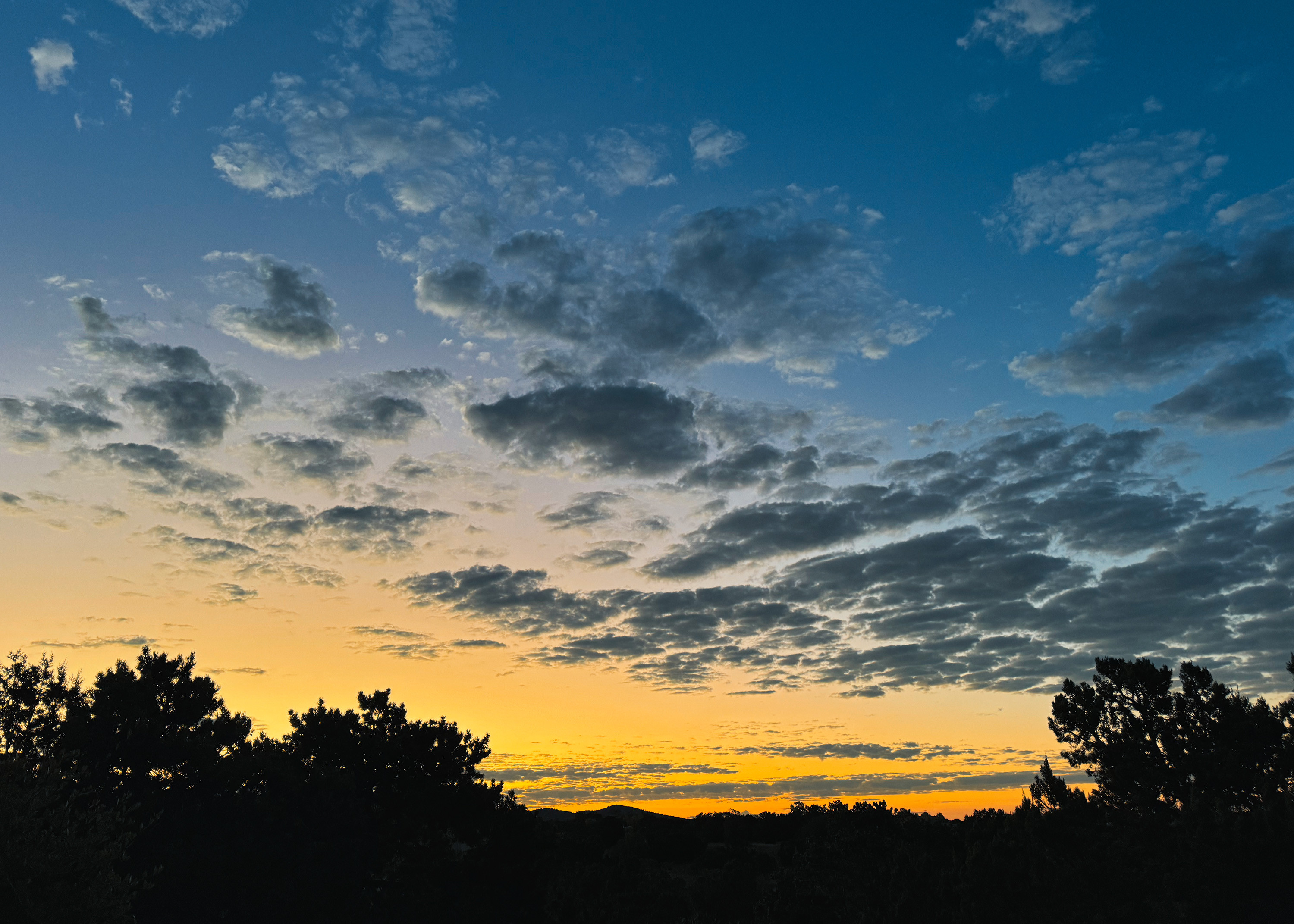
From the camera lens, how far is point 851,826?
48219mm

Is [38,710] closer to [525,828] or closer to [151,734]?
[151,734]

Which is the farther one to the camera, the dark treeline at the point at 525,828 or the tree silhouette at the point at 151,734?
the tree silhouette at the point at 151,734

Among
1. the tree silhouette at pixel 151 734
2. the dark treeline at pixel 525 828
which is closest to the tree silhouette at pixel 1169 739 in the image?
the dark treeline at pixel 525 828

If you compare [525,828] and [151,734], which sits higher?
[151,734]

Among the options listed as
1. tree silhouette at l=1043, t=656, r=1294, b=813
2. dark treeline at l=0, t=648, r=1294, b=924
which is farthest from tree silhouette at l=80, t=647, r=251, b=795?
tree silhouette at l=1043, t=656, r=1294, b=813

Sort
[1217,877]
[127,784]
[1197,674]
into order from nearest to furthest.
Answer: [1217,877] < [127,784] < [1197,674]

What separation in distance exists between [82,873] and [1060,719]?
195ft

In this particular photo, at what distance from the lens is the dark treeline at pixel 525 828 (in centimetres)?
3797

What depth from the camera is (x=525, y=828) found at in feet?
163

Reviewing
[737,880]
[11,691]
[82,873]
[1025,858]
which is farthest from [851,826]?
[11,691]

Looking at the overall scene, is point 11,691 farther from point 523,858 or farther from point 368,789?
point 523,858

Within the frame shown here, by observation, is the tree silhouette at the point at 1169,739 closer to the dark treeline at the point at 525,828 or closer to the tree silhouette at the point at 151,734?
the dark treeline at the point at 525,828

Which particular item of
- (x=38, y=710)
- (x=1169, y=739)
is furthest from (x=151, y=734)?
(x=1169, y=739)

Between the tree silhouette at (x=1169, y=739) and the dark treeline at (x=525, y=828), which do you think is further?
the tree silhouette at (x=1169, y=739)
